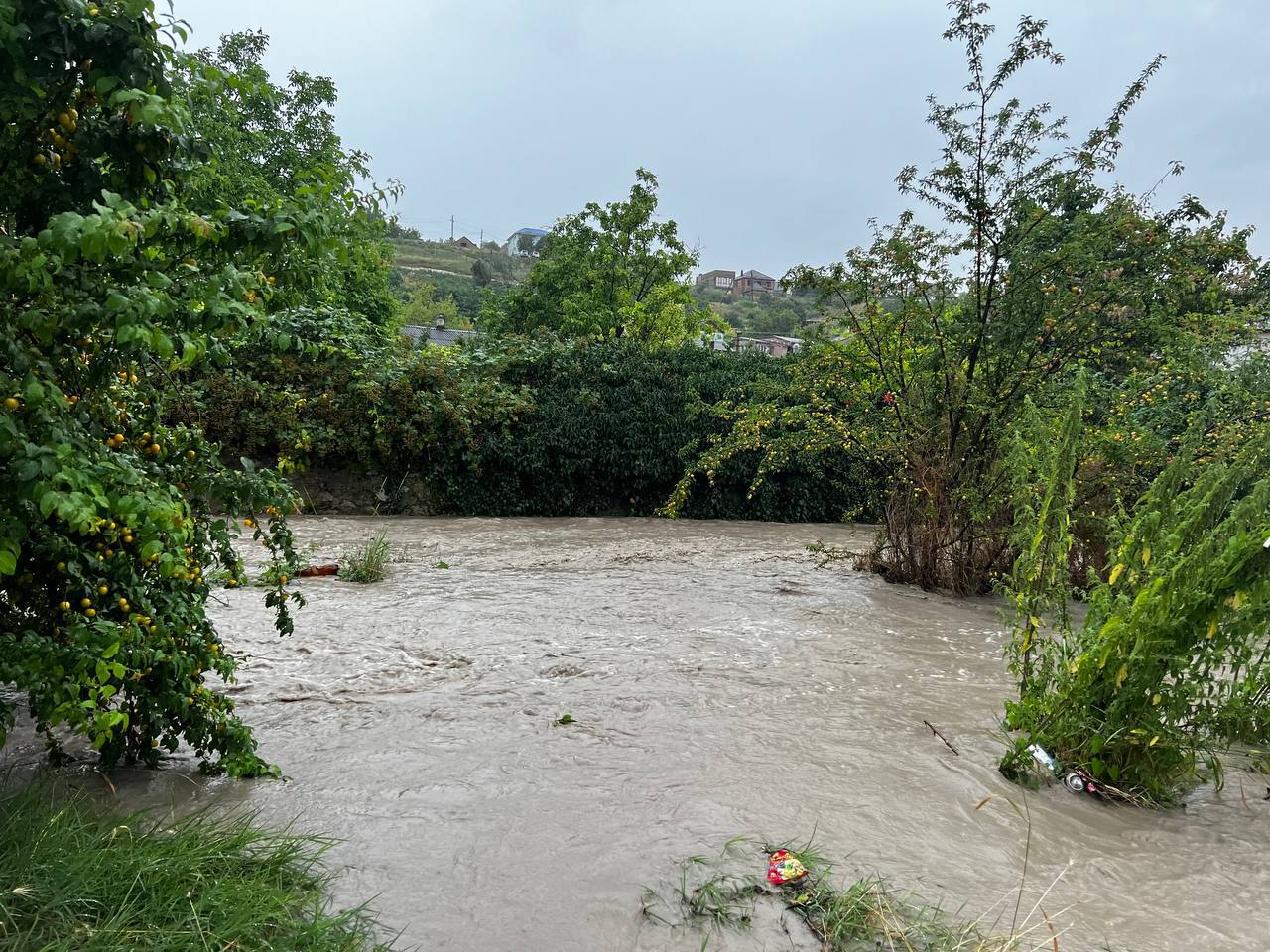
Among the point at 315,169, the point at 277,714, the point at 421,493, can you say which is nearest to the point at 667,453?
the point at 421,493

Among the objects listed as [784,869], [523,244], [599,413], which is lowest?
[784,869]

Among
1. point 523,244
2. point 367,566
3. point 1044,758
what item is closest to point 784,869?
point 1044,758

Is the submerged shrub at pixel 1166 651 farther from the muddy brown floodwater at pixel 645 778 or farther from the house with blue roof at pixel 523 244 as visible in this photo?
the house with blue roof at pixel 523 244

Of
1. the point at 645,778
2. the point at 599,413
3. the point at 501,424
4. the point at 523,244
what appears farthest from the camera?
the point at 523,244

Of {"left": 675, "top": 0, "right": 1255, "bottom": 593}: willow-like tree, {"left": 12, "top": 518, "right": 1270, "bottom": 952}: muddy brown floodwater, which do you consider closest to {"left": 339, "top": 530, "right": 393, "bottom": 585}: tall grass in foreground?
{"left": 12, "top": 518, "right": 1270, "bottom": 952}: muddy brown floodwater

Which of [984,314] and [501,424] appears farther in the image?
[501,424]

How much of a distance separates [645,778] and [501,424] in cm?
1102

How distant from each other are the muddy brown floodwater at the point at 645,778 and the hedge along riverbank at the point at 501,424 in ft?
22.5

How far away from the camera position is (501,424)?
1419 centimetres

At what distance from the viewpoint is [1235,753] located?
414 centimetres

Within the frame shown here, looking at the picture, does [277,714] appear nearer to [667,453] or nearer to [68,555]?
[68,555]

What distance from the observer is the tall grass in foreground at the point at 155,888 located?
7.14 ft

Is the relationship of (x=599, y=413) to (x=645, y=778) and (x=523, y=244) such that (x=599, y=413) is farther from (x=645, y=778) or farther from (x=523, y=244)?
(x=523, y=244)

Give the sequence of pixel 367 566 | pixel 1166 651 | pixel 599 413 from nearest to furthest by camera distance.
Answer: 1. pixel 1166 651
2. pixel 367 566
3. pixel 599 413
